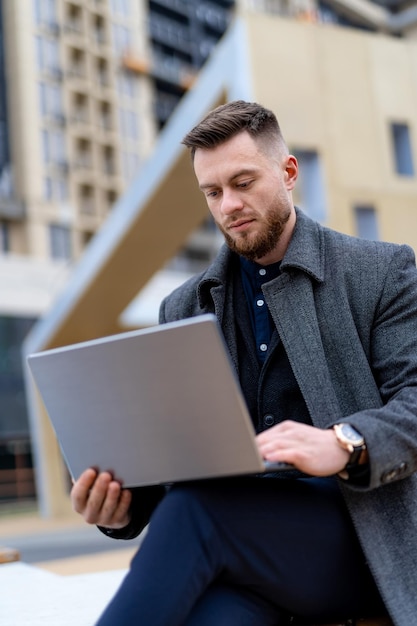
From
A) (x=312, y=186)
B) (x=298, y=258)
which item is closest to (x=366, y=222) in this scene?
(x=312, y=186)

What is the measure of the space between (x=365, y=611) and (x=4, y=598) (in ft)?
4.31

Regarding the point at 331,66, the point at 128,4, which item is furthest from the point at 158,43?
the point at 331,66

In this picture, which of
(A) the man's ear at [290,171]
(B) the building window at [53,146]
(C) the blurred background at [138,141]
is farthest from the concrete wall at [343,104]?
(B) the building window at [53,146]

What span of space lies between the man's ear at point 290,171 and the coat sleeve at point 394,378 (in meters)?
0.29

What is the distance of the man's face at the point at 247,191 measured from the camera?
1.80 meters

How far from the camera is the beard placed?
187cm

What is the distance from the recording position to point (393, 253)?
1850 mm

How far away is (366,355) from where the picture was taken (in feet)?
5.85

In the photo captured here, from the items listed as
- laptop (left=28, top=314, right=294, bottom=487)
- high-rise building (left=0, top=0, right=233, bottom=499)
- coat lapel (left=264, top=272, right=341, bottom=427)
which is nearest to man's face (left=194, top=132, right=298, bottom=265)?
coat lapel (left=264, top=272, right=341, bottom=427)

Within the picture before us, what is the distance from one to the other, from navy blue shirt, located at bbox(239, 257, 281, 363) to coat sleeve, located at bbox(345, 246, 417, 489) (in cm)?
24

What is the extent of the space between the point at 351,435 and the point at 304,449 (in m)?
0.11

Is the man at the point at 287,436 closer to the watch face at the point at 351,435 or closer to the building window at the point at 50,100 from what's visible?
the watch face at the point at 351,435

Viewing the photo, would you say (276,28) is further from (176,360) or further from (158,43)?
(158,43)

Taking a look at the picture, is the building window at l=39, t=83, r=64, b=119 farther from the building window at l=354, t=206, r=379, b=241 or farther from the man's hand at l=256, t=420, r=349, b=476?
the man's hand at l=256, t=420, r=349, b=476
